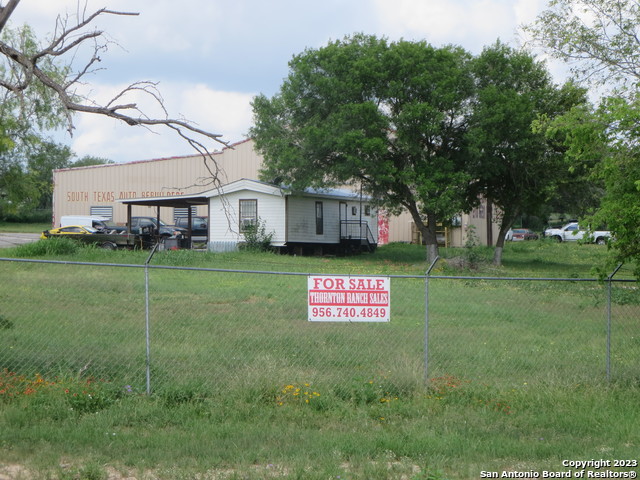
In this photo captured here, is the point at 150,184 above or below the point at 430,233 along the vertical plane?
above

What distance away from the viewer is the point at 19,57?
350 inches

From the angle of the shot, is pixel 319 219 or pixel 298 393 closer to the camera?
pixel 298 393

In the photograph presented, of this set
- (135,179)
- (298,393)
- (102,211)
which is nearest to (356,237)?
(135,179)

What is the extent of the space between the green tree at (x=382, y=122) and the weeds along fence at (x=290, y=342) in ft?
44.6

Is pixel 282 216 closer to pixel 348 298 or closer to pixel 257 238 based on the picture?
pixel 257 238

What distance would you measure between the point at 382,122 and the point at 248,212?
27.7ft

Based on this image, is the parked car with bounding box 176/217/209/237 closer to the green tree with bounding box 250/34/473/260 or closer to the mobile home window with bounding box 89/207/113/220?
the green tree with bounding box 250/34/473/260

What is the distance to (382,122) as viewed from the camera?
88.8ft

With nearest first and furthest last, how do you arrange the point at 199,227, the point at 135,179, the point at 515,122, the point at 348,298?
1. the point at 348,298
2. the point at 515,122
3. the point at 199,227
4. the point at 135,179

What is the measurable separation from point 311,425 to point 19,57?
607 cm

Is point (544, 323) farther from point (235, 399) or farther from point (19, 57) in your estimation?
point (19, 57)

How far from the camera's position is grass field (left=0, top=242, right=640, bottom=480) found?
231 inches

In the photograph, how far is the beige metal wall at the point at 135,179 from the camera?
44.8 m

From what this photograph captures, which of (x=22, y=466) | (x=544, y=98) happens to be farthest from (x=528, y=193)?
(x=22, y=466)
